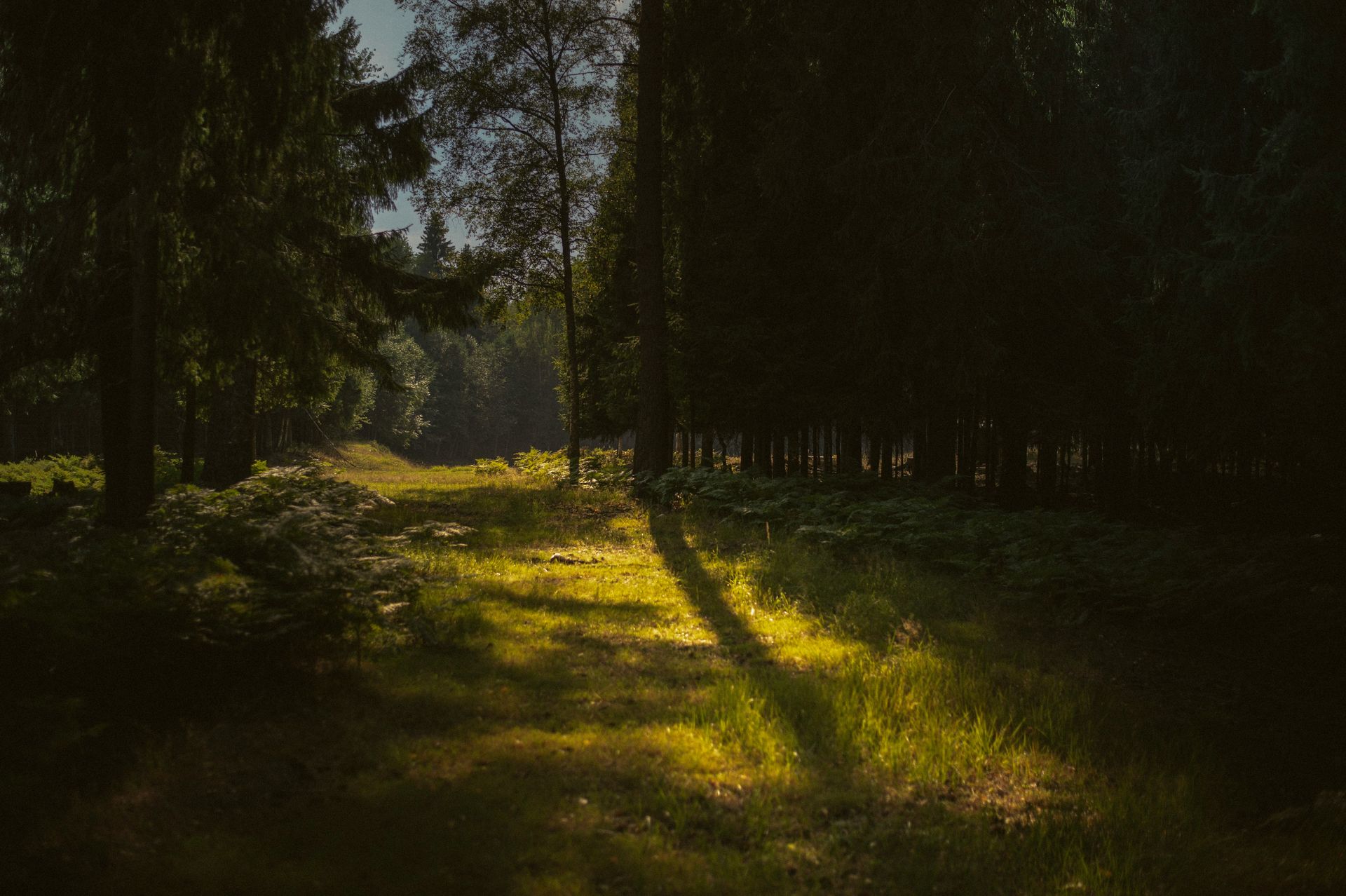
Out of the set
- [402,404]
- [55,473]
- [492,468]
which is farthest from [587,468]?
[402,404]

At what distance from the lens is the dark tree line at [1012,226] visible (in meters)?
12.8

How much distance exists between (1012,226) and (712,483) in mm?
7042

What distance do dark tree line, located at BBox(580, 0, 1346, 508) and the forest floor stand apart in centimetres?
923

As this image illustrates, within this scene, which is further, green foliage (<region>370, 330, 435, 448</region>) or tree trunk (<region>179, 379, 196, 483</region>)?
green foliage (<region>370, 330, 435, 448</region>)

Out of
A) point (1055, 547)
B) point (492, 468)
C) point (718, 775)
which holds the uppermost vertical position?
point (492, 468)

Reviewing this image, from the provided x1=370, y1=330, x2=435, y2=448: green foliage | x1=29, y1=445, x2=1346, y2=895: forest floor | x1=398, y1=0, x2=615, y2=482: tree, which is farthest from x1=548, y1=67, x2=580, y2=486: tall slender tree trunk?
x1=370, y1=330, x2=435, y2=448: green foliage

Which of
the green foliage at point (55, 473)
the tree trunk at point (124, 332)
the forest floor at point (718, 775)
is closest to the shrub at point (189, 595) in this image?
the forest floor at point (718, 775)

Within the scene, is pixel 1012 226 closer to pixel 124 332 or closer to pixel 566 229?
pixel 566 229

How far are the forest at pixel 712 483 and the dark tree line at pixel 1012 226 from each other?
0.36ft

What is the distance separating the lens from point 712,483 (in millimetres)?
13633

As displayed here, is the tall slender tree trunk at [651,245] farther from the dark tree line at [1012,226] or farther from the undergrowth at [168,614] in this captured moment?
the undergrowth at [168,614]

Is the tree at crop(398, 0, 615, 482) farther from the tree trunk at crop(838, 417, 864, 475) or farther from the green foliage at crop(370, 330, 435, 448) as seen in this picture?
the green foliage at crop(370, 330, 435, 448)

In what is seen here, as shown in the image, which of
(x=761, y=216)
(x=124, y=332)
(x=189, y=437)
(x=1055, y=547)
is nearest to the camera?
(x=124, y=332)

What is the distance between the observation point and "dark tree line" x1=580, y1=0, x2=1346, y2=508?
12.8 metres
